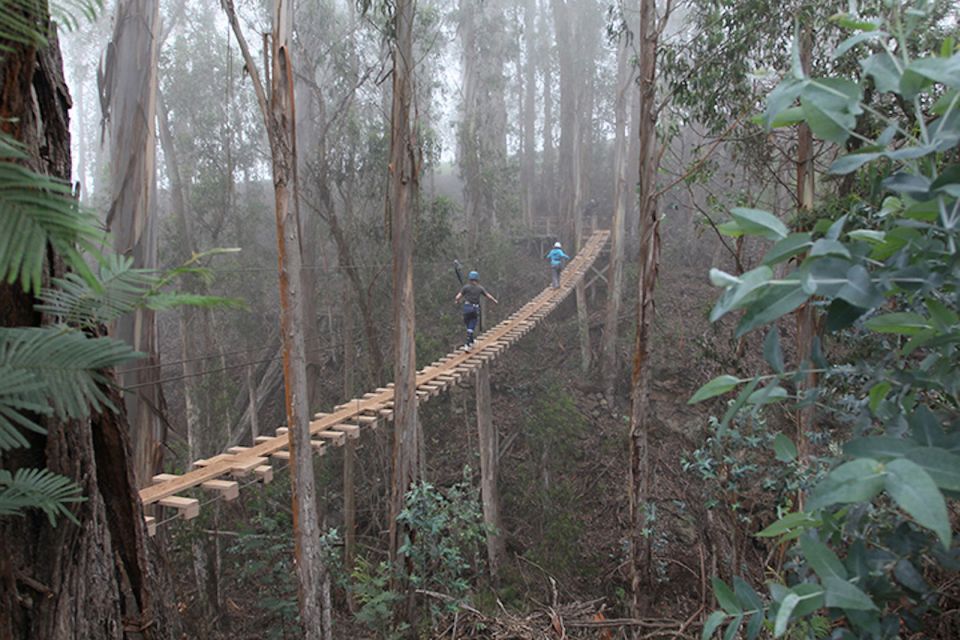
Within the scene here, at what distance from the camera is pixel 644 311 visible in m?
4.72

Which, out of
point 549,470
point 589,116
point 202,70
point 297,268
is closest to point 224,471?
point 297,268

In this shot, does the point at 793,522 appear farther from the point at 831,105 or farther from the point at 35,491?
the point at 35,491

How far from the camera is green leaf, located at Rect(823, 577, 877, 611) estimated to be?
54cm

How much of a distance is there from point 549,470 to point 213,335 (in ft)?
22.5

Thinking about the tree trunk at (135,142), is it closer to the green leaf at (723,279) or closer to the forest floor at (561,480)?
the forest floor at (561,480)

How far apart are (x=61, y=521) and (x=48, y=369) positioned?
31 centimetres

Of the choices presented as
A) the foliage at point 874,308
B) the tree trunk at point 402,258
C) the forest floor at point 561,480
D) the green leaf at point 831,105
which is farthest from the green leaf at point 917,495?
the forest floor at point 561,480

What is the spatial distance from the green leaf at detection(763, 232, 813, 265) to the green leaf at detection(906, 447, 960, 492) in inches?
7.7

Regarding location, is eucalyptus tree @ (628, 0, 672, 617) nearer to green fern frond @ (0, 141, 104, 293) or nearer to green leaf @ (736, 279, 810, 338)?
green leaf @ (736, 279, 810, 338)

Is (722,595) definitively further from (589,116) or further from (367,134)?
(589,116)

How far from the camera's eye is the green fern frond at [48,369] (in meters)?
0.55

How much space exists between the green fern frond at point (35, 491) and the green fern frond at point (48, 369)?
0.30 ft

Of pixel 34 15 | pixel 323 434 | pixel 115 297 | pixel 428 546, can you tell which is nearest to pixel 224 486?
pixel 323 434

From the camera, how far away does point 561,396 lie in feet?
36.9
